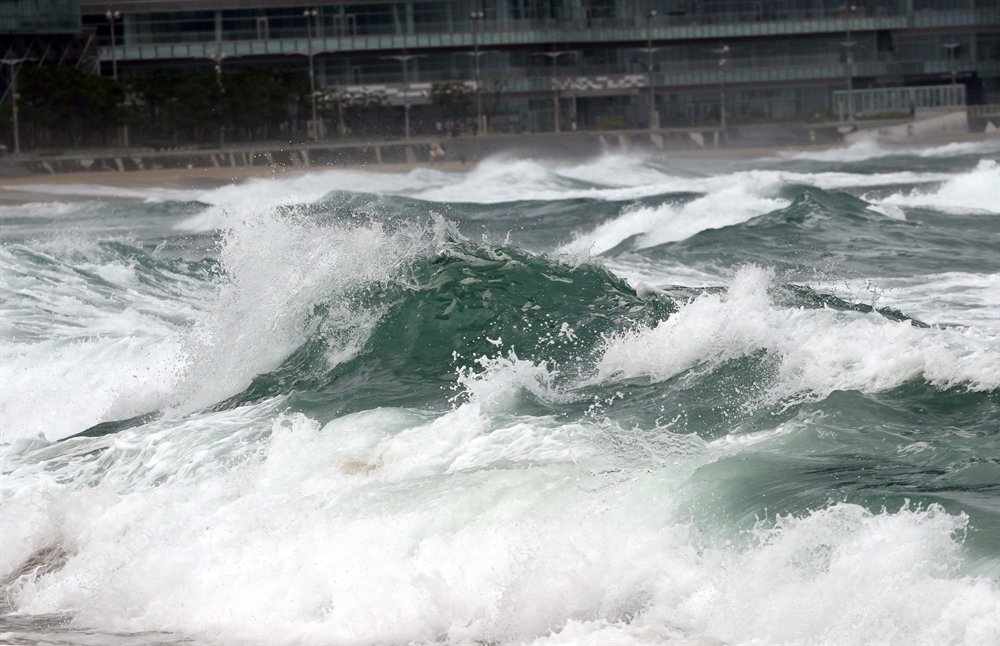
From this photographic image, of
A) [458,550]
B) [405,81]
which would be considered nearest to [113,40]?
[405,81]

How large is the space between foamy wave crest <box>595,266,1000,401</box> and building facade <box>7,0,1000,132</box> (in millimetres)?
60740

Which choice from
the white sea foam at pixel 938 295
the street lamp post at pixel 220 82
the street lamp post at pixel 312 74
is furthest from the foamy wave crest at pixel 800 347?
the street lamp post at pixel 312 74

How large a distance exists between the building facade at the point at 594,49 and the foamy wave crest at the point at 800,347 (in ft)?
199

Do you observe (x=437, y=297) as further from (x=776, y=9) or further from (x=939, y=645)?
(x=776, y=9)

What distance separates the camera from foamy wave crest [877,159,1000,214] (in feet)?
95.3

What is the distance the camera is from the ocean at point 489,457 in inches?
250

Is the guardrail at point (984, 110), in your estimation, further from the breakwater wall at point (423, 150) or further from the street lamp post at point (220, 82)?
the street lamp post at point (220, 82)

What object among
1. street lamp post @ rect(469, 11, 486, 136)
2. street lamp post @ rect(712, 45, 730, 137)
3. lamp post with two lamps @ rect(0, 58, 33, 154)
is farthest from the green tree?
street lamp post @ rect(712, 45, 730, 137)

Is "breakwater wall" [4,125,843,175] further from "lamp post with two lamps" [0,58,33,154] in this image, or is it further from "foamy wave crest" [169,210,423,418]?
"foamy wave crest" [169,210,423,418]

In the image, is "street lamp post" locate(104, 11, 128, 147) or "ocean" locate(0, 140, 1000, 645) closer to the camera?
"ocean" locate(0, 140, 1000, 645)

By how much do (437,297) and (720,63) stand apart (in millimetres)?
64932

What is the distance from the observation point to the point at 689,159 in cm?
6656

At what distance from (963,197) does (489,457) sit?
26760mm

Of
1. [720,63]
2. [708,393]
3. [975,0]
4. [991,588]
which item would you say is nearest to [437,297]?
[708,393]
